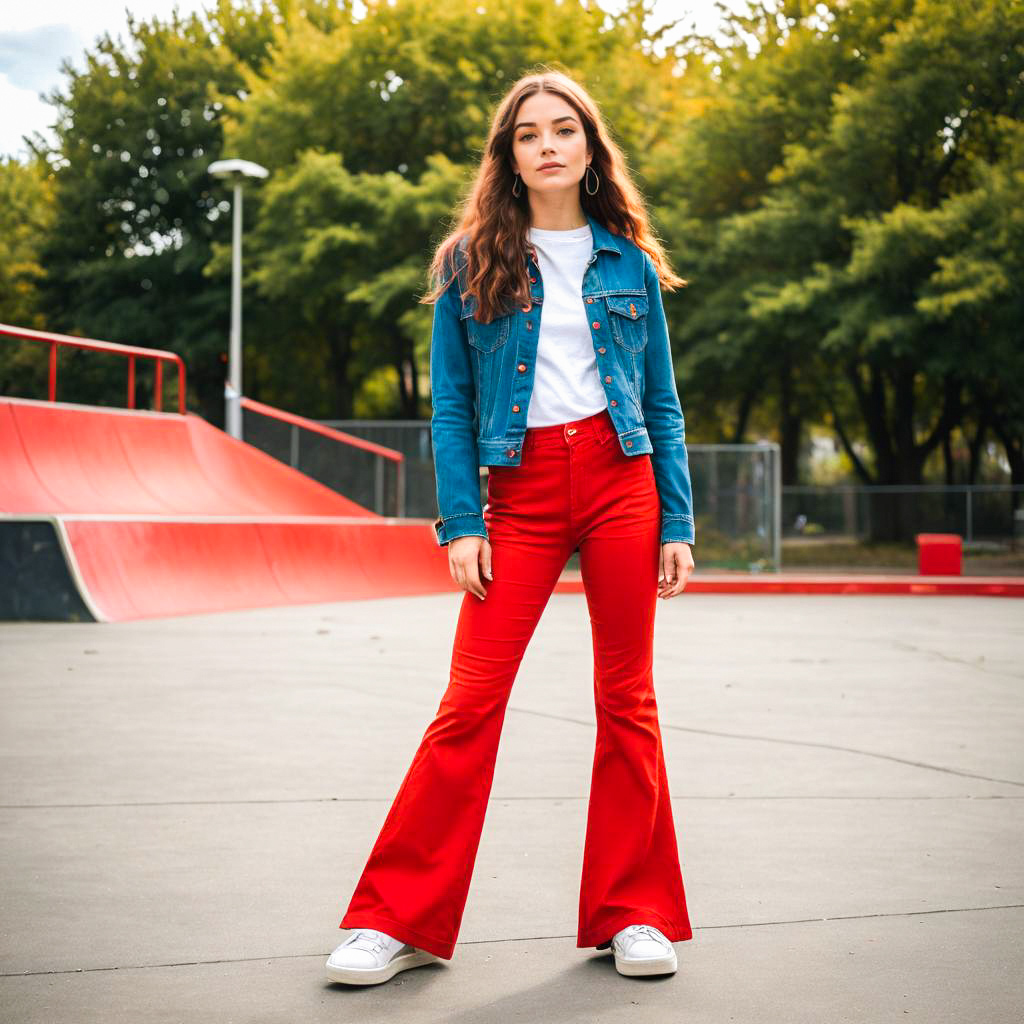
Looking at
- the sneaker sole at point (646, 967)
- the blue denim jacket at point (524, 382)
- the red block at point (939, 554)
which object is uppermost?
the blue denim jacket at point (524, 382)

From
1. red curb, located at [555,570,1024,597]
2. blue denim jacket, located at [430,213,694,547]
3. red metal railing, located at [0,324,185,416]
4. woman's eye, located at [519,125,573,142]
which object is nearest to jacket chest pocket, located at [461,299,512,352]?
blue denim jacket, located at [430,213,694,547]

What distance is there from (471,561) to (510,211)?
2.65 feet

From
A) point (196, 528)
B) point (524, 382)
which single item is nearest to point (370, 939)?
point (524, 382)

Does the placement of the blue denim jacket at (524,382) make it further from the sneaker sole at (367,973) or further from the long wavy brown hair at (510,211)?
the sneaker sole at (367,973)

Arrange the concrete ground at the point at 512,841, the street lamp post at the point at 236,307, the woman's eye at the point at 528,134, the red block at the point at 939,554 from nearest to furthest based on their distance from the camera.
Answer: the concrete ground at the point at 512,841 < the woman's eye at the point at 528,134 < the red block at the point at 939,554 < the street lamp post at the point at 236,307

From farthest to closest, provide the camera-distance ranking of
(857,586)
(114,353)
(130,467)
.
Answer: (857,586), (114,353), (130,467)

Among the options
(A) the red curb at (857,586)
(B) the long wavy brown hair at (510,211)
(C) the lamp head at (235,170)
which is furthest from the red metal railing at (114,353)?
(B) the long wavy brown hair at (510,211)

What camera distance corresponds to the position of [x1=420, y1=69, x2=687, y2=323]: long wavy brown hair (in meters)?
3.07

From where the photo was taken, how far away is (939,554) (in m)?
19.6

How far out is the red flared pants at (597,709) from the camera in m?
2.96

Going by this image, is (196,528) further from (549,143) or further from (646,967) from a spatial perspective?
(646,967)

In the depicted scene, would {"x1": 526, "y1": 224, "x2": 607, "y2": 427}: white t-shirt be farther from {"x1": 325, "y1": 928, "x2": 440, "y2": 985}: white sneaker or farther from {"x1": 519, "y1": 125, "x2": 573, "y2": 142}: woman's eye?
{"x1": 325, "y1": 928, "x2": 440, "y2": 985}: white sneaker

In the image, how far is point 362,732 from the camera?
6023mm

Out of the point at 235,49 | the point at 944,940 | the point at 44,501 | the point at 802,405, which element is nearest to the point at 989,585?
the point at 44,501
